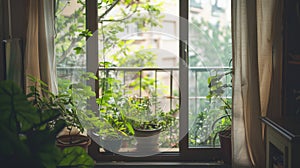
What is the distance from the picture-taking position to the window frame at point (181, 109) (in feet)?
12.1

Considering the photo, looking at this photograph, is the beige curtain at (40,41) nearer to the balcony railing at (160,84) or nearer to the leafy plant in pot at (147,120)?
the balcony railing at (160,84)

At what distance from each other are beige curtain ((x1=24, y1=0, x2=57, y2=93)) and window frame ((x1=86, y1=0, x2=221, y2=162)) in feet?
1.06

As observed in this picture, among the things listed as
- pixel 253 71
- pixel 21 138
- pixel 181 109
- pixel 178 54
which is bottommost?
pixel 181 109

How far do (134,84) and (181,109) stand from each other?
3.07 ft

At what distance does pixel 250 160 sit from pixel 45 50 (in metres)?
1.72

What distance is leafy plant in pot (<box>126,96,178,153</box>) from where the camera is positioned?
397 centimetres

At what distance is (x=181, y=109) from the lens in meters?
3.77

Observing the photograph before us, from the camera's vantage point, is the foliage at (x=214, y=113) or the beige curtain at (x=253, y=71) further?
the foliage at (x=214, y=113)

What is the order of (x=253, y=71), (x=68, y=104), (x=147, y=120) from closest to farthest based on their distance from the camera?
(x=253, y=71) → (x=68, y=104) → (x=147, y=120)

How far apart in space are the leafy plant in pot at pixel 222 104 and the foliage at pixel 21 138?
97.9 inches

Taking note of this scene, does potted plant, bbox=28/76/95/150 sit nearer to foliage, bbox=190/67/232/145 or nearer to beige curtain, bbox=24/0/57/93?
beige curtain, bbox=24/0/57/93

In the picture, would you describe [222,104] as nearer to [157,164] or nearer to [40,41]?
[157,164]

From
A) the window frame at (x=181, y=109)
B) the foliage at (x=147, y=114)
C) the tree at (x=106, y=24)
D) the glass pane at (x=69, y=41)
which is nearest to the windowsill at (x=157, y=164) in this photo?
the window frame at (x=181, y=109)

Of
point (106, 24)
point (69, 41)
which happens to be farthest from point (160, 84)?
point (69, 41)
